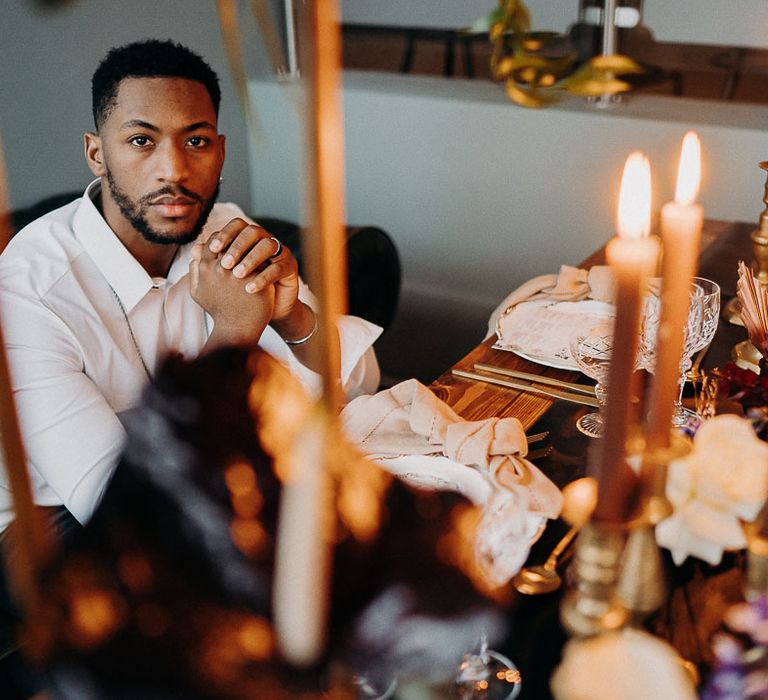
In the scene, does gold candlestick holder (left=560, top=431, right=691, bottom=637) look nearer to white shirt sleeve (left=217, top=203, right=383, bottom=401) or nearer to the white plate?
the white plate

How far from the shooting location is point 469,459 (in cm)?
89

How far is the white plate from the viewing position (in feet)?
4.02

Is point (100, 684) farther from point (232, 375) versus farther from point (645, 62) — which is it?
point (645, 62)

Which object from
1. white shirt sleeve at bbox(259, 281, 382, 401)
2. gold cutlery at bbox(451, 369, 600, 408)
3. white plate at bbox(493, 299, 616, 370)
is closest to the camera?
gold cutlery at bbox(451, 369, 600, 408)

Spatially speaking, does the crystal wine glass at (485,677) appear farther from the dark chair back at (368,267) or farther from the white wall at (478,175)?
the white wall at (478,175)

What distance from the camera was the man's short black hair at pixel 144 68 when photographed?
42.6 inches

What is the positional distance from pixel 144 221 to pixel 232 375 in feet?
2.56

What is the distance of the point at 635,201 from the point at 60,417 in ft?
2.86

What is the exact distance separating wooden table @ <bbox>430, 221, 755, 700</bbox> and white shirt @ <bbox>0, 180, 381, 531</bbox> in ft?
0.75

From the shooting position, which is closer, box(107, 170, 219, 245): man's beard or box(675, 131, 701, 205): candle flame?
box(675, 131, 701, 205): candle flame

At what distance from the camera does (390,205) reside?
2.60 m

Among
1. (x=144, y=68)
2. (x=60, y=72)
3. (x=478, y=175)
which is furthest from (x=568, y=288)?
(x=478, y=175)

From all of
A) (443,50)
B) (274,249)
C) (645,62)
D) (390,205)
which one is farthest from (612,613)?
(443,50)

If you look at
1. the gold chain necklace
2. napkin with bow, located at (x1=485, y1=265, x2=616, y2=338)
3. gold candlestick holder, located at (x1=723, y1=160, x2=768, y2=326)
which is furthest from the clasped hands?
Answer: gold candlestick holder, located at (x1=723, y1=160, x2=768, y2=326)
